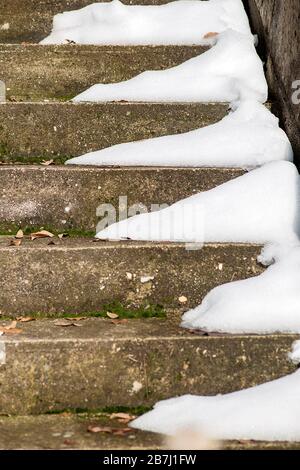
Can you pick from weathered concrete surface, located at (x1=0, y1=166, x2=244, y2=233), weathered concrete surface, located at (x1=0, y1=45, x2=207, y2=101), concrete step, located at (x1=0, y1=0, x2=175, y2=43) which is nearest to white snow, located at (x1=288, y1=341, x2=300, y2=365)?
weathered concrete surface, located at (x1=0, y1=166, x2=244, y2=233)

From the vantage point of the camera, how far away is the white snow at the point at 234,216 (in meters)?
3.39

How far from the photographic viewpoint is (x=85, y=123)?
13.1ft

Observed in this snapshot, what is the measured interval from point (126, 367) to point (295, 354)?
2.09ft

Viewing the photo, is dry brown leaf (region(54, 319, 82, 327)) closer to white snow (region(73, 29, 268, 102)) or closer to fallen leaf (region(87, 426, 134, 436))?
fallen leaf (region(87, 426, 134, 436))

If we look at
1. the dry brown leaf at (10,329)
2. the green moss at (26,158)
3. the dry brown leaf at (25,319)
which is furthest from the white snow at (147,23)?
the dry brown leaf at (10,329)

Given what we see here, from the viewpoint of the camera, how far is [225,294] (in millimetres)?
3119

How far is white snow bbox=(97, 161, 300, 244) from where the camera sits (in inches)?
133

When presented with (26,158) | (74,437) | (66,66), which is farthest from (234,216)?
(66,66)

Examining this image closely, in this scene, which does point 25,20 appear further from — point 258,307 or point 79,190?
point 258,307

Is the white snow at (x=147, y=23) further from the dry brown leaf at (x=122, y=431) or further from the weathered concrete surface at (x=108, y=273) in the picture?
the dry brown leaf at (x=122, y=431)

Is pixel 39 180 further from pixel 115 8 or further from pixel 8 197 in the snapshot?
pixel 115 8

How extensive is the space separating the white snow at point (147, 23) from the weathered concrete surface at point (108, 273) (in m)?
2.00

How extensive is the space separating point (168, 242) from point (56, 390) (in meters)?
0.84

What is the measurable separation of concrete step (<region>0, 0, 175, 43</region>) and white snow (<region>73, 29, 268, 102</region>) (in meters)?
0.97
